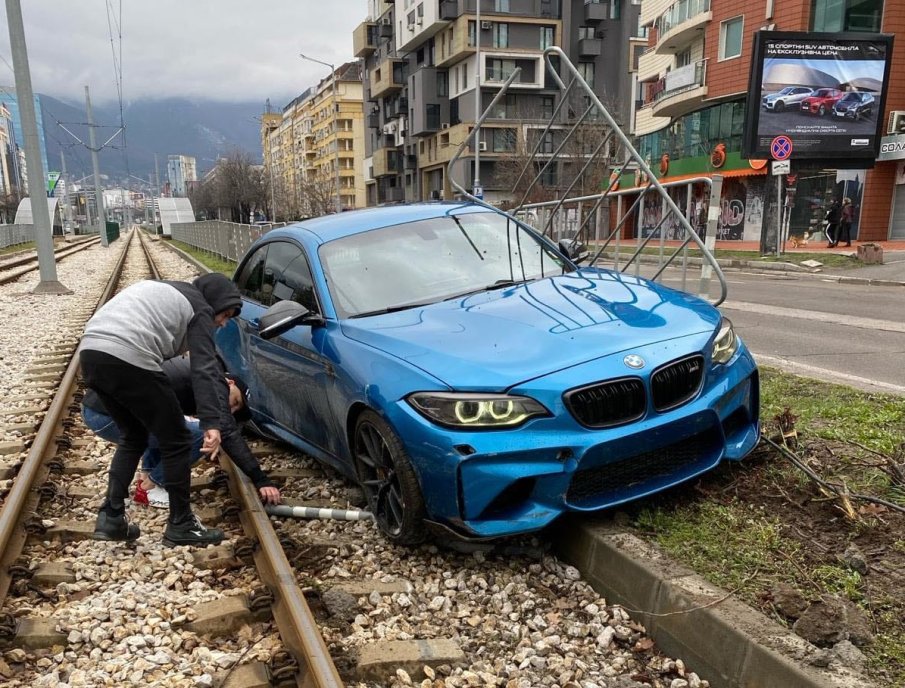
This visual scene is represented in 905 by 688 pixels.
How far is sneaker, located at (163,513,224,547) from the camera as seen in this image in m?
3.76

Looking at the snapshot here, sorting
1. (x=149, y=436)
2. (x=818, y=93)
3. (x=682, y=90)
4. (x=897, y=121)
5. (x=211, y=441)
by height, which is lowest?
(x=149, y=436)

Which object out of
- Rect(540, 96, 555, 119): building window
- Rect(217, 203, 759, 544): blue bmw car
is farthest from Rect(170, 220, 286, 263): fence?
Rect(540, 96, 555, 119): building window

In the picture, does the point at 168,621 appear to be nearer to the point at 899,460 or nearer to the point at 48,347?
the point at 899,460

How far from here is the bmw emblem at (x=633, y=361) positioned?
125 inches

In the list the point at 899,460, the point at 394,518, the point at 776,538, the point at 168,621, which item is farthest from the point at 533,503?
the point at 899,460

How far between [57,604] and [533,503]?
2.15 m

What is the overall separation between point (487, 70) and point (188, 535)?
5802cm

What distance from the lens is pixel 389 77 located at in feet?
233

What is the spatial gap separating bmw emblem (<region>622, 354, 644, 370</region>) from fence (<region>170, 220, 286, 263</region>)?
36.4 feet

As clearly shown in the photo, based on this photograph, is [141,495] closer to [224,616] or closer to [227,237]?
[224,616]

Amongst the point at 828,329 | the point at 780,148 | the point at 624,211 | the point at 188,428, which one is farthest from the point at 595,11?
the point at 188,428

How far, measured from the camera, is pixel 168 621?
305cm

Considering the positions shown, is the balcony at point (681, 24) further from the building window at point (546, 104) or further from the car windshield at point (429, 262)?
the car windshield at point (429, 262)

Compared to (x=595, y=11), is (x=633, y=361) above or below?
below
